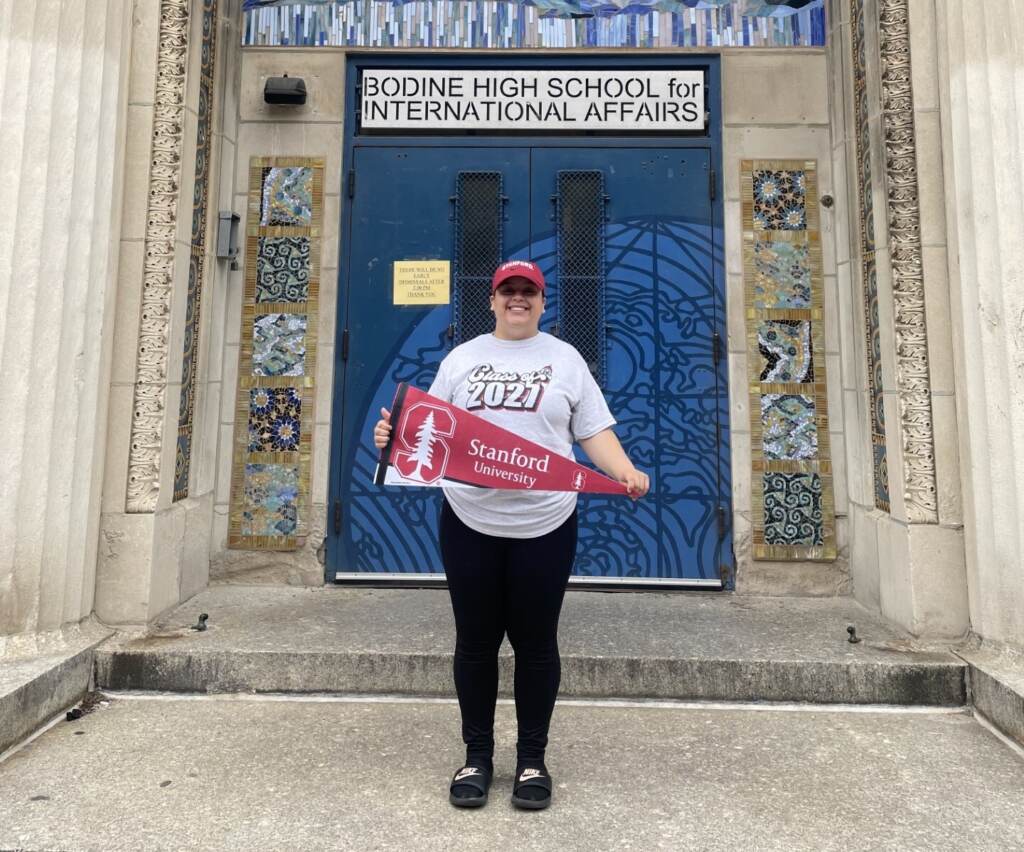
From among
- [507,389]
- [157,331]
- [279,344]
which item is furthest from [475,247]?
[507,389]

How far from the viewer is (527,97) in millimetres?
4957

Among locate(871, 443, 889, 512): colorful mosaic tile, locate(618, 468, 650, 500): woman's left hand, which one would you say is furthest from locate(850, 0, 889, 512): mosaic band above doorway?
locate(618, 468, 650, 500): woman's left hand

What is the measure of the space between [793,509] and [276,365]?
144 inches

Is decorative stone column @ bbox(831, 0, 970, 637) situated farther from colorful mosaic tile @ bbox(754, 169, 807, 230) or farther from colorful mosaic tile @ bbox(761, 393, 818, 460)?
colorful mosaic tile @ bbox(754, 169, 807, 230)

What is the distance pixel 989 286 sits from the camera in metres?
3.52

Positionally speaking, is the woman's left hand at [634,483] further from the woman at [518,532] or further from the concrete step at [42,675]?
the concrete step at [42,675]

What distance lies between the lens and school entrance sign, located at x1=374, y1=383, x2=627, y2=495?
2.35 metres

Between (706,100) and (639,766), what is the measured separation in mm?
4362

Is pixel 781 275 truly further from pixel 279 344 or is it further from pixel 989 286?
pixel 279 344

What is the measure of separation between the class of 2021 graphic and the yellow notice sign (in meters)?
2.48

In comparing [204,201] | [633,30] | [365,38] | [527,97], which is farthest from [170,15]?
[633,30]

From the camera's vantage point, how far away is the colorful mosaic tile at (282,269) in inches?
190

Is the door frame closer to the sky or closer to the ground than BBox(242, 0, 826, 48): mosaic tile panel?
closer to the ground

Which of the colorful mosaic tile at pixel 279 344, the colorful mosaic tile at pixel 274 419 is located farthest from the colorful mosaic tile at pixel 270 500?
the colorful mosaic tile at pixel 279 344
